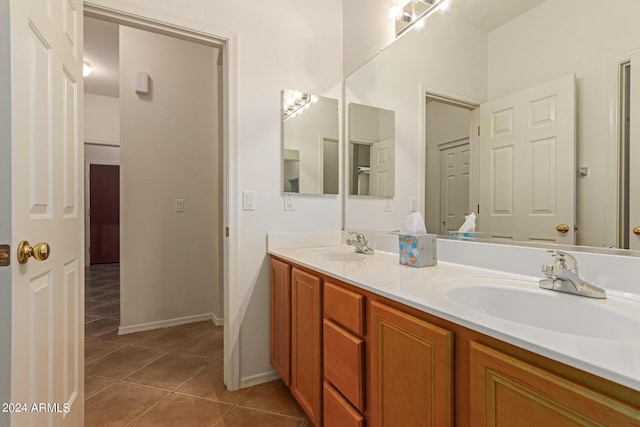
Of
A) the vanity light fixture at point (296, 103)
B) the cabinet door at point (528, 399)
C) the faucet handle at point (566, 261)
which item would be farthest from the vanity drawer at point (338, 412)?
the vanity light fixture at point (296, 103)

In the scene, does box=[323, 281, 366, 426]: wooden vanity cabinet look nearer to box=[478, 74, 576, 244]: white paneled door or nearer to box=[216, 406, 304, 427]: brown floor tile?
box=[216, 406, 304, 427]: brown floor tile

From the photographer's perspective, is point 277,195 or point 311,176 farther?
point 311,176

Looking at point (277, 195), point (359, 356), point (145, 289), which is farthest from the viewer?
point (145, 289)

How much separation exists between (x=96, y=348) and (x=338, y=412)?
2.16m

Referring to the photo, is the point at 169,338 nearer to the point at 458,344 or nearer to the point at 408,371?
the point at 408,371

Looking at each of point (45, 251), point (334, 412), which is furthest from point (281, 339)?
point (45, 251)

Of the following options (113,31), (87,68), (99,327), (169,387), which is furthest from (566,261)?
(87,68)

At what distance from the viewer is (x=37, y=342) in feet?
3.00

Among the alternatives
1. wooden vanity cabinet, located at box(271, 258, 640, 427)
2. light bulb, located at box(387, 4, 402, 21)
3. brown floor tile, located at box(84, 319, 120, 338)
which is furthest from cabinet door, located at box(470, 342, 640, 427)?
brown floor tile, located at box(84, 319, 120, 338)

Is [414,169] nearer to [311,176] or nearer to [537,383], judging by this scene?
[311,176]

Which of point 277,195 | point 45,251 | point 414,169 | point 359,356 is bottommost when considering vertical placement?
point 359,356

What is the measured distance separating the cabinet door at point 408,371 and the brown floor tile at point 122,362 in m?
1.84

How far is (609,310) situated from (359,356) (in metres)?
0.68

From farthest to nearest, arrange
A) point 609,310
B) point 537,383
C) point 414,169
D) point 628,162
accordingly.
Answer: point 414,169
point 628,162
point 609,310
point 537,383
